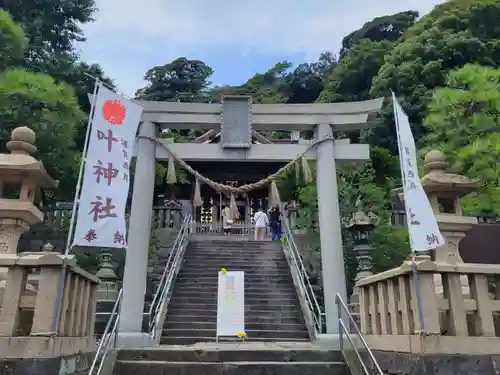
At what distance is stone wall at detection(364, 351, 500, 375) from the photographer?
4.11m

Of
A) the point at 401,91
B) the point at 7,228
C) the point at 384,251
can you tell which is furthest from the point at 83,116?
the point at 401,91

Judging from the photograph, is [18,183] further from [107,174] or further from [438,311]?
[438,311]

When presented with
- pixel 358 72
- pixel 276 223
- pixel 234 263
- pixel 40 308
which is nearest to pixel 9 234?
pixel 40 308

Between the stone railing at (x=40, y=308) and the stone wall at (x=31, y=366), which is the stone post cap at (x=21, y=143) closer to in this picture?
the stone railing at (x=40, y=308)

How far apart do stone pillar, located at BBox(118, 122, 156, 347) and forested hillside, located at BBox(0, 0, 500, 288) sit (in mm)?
3460

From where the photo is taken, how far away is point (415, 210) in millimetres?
5262

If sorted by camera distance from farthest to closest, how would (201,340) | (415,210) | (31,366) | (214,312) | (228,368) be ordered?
(214,312) < (201,340) < (228,368) < (415,210) < (31,366)

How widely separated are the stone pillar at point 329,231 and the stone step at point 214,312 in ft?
4.85

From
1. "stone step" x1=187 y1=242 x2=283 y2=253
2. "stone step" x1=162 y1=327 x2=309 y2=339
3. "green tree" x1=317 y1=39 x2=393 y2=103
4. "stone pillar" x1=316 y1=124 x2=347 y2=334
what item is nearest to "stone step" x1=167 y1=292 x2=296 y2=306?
"stone step" x1=162 y1=327 x2=309 y2=339

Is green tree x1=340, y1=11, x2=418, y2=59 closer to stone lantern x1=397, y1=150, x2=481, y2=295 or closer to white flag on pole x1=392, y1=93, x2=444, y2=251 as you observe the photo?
stone lantern x1=397, y1=150, x2=481, y2=295

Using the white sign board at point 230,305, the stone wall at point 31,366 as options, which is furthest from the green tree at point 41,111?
the stone wall at point 31,366

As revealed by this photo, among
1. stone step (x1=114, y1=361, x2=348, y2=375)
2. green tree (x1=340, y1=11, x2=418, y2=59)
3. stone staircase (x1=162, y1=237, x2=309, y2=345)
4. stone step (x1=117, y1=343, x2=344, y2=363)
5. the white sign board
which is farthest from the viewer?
green tree (x1=340, y1=11, x2=418, y2=59)

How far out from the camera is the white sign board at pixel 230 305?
26.4 ft

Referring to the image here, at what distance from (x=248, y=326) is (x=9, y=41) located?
1020cm
